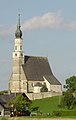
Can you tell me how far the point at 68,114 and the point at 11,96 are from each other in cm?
2797

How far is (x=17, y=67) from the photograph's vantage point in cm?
16375

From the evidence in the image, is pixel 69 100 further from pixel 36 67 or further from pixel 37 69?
pixel 36 67

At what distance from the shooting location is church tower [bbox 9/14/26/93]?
162 meters

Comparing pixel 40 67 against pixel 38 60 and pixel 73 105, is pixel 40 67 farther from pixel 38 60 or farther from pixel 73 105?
pixel 73 105

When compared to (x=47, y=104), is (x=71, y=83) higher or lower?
higher

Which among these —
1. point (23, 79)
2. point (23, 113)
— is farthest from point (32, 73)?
point (23, 113)

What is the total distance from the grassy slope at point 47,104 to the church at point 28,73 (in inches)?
784

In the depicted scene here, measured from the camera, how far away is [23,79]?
533 feet

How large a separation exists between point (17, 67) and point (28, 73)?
11.9 ft

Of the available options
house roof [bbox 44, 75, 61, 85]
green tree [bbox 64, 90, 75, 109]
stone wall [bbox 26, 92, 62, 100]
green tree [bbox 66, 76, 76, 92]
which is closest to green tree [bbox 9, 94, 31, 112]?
green tree [bbox 64, 90, 75, 109]

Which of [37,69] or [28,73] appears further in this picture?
[37,69]

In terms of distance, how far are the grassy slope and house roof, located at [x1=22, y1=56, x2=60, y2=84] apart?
22100mm

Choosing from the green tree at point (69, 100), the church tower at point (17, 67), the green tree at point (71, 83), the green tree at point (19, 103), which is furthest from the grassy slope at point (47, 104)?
the church tower at point (17, 67)

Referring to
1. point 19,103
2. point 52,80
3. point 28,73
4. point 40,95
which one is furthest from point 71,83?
point 52,80
